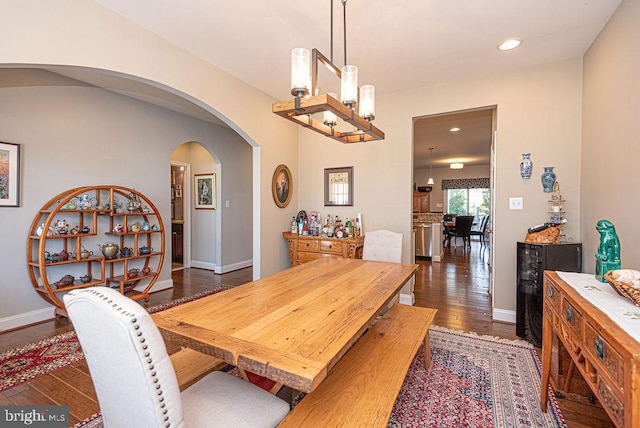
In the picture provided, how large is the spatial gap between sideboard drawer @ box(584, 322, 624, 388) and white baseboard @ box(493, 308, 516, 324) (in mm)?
2205

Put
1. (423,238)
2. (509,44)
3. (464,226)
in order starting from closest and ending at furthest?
(509,44) → (423,238) → (464,226)

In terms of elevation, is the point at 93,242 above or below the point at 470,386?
above

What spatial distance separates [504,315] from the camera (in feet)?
10.1

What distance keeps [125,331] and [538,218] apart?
3.47 m

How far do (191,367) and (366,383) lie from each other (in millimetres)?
895

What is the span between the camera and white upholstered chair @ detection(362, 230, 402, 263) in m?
2.90

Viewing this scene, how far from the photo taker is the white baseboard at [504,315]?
3051 millimetres

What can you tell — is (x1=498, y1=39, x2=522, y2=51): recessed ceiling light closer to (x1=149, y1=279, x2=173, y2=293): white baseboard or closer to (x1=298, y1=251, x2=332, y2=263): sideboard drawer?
(x1=298, y1=251, x2=332, y2=263): sideboard drawer

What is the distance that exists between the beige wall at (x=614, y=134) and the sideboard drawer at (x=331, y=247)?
233 cm

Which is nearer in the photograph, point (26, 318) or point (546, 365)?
point (546, 365)

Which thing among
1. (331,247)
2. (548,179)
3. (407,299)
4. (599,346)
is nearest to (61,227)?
(331,247)

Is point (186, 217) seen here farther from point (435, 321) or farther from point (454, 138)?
point (454, 138)

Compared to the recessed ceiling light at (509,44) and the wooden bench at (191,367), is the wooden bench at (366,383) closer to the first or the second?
the wooden bench at (191,367)

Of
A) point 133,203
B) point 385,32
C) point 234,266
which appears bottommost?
point 234,266
